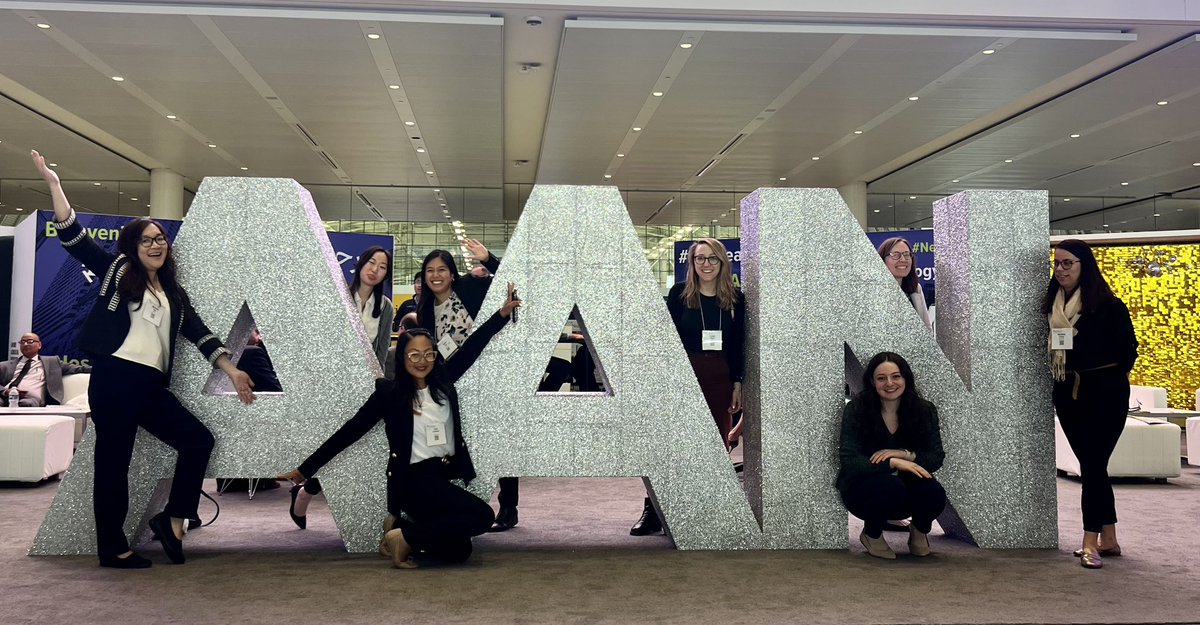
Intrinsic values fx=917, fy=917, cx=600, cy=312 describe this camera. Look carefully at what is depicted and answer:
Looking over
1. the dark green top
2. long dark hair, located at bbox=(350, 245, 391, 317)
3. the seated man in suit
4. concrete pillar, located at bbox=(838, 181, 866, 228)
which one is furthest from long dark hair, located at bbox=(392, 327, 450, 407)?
concrete pillar, located at bbox=(838, 181, 866, 228)

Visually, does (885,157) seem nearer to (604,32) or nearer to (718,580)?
(604,32)

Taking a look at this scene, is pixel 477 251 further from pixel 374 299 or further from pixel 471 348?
pixel 374 299

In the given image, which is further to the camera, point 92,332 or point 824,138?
point 824,138

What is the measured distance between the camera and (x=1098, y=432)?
12.5 feet

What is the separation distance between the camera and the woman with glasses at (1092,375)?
12.4 feet

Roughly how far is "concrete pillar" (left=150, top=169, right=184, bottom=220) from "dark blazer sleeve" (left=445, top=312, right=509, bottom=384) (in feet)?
39.9

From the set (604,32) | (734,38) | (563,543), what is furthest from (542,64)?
(563,543)

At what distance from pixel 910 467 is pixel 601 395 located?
4.29ft

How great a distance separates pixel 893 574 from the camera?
3.53 metres

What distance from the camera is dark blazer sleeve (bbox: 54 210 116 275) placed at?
3512 mm

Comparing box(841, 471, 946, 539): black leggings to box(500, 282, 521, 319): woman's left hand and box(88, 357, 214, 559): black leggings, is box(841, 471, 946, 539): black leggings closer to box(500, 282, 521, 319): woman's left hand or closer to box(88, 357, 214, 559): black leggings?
box(500, 282, 521, 319): woman's left hand

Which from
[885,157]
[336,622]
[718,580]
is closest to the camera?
[336,622]

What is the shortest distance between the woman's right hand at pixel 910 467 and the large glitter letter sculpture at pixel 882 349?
0.29 metres

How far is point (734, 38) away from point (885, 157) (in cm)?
610
